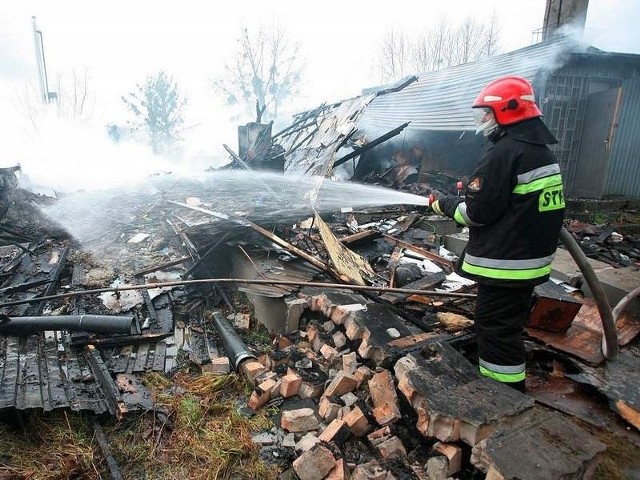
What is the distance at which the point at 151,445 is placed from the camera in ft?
8.65

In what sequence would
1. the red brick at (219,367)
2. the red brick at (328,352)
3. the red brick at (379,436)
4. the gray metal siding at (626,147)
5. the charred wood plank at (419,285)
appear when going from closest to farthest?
Answer: the red brick at (379,436) < the red brick at (328,352) < the red brick at (219,367) < the charred wood plank at (419,285) < the gray metal siding at (626,147)

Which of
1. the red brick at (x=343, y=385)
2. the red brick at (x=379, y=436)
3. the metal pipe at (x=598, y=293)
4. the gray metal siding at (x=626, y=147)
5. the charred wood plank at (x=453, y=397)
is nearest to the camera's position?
the charred wood plank at (x=453, y=397)

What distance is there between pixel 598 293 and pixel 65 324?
440 centimetres

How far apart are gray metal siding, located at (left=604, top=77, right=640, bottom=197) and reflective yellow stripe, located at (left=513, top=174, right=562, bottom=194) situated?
364 inches

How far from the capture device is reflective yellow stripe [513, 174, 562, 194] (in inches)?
90.0

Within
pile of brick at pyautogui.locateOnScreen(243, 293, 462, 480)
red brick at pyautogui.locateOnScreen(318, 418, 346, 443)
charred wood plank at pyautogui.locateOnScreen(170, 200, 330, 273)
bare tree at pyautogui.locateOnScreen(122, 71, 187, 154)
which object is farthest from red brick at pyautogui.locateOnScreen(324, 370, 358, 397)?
bare tree at pyautogui.locateOnScreen(122, 71, 187, 154)

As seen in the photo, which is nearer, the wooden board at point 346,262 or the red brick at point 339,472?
the red brick at point 339,472

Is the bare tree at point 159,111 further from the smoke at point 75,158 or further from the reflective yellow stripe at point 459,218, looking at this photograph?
the reflective yellow stripe at point 459,218

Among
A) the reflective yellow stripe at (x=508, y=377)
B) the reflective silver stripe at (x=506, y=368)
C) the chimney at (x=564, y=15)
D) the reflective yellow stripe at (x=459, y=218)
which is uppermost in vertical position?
the chimney at (x=564, y=15)

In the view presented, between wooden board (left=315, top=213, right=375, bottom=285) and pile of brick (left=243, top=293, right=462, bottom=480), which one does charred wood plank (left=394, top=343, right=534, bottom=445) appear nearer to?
pile of brick (left=243, top=293, right=462, bottom=480)

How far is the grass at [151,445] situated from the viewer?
7.83 ft

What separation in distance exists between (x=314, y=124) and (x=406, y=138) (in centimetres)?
381

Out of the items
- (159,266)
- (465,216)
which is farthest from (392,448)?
(159,266)

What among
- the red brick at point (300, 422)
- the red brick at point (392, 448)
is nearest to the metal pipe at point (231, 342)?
the red brick at point (300, 422)
